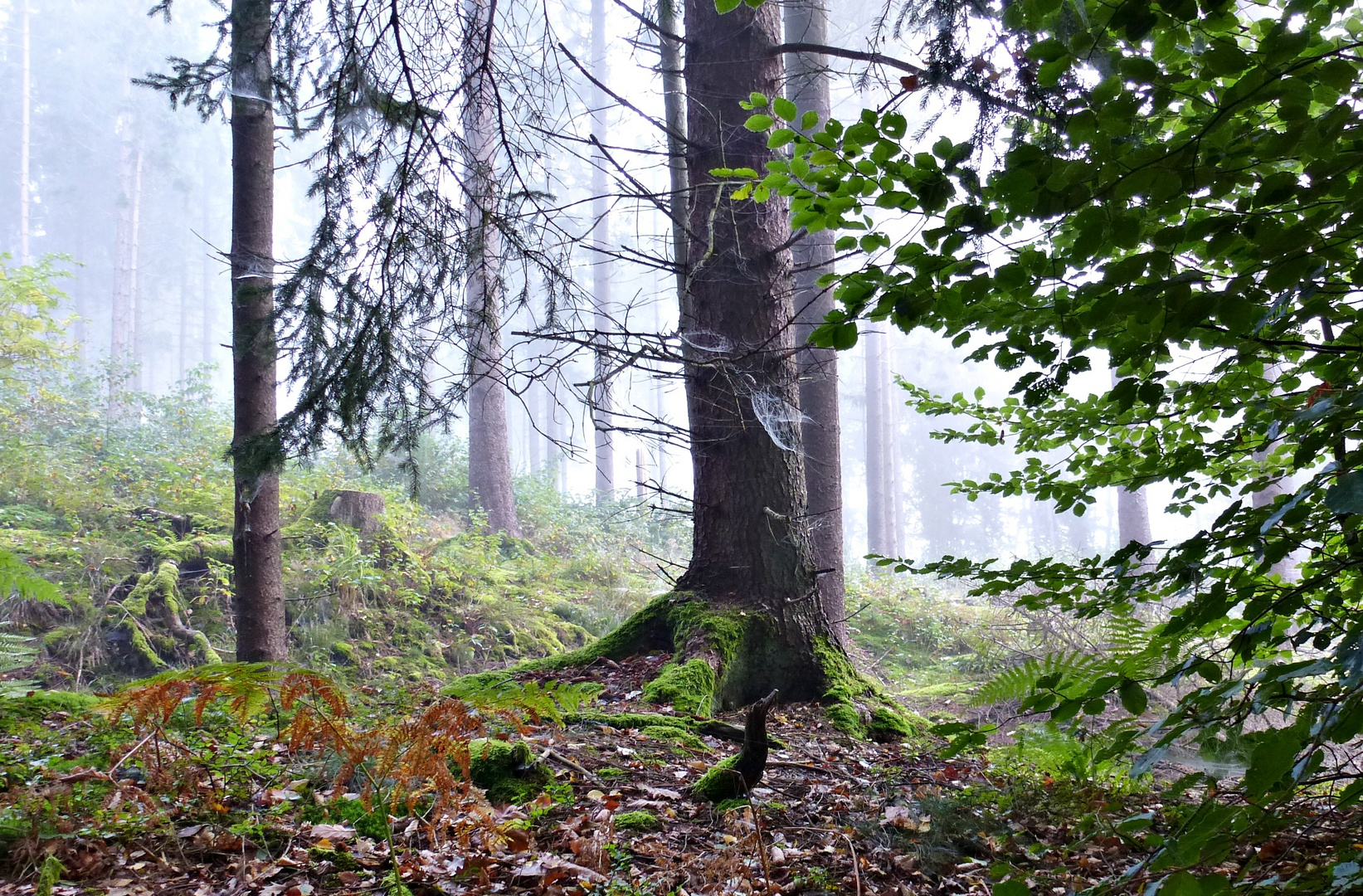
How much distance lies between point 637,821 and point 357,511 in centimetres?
726

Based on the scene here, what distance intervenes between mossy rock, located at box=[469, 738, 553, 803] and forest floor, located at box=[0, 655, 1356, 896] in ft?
0.25

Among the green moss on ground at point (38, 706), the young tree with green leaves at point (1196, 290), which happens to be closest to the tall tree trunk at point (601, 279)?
the young tree with green leaves at point (1196, 290)

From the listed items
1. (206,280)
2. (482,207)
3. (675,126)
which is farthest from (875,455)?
(206,280)

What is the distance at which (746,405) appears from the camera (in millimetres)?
4926

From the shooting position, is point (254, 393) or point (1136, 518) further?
point (1136, 518)

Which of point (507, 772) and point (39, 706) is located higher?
point (39, 706)

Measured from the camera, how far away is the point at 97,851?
7.28ft

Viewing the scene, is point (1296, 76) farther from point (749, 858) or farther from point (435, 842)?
point (435, 842)

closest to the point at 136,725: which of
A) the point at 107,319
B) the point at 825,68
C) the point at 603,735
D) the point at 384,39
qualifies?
the point at 603,735

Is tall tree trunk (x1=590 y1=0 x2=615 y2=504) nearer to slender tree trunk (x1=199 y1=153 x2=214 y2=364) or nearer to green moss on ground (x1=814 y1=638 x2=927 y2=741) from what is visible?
green moss on ground (x1=814 y1=638 x2=927 y2=741)

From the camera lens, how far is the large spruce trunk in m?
4.78

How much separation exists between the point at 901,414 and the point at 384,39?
137 ft

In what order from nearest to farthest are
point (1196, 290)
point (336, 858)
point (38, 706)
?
1. point (1196, 290)
2. point (336, 858)
3. point (38, 706)

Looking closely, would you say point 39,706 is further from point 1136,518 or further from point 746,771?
point 1136,518
